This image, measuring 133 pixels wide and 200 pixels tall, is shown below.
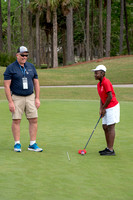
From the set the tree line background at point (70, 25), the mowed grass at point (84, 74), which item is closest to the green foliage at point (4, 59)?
the tree line background at point (70, 25)

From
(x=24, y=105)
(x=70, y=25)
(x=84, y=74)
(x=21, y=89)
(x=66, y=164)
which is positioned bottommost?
(x=84, y=74)

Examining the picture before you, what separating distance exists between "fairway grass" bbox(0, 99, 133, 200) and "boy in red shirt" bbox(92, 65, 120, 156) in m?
0.37

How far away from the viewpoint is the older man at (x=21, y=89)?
751 cm

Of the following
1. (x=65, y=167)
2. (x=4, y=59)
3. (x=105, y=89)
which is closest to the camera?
(x=65, y=167)

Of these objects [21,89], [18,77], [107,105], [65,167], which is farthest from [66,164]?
[18,77]

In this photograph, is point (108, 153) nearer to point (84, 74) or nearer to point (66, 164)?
point (66, 164)

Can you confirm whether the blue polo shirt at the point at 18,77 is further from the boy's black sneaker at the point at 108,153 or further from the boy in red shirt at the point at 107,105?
the boy's black sneaker at the point at 108,153

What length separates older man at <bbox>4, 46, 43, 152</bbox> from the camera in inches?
296

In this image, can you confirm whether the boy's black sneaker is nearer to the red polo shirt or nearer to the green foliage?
the red polo shirt

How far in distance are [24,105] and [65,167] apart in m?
1.72

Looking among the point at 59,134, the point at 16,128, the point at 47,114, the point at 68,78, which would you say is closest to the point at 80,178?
the point at 16,128

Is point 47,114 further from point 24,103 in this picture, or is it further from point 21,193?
point 21,193

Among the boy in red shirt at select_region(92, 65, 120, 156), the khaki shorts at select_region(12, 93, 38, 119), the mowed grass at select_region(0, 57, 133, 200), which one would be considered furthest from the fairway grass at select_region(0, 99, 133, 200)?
the khaki shorts at select_region(12, 93, 38, 119)

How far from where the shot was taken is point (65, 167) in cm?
646
